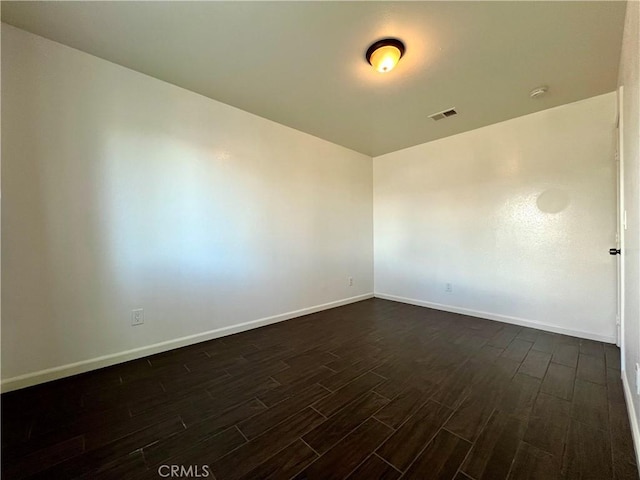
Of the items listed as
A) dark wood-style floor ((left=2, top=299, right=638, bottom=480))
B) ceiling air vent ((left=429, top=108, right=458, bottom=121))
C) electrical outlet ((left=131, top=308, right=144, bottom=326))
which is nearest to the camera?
dark wood-style floor ((left=2, top=299, right=638, bottom=480))

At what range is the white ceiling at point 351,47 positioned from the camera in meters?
1.69

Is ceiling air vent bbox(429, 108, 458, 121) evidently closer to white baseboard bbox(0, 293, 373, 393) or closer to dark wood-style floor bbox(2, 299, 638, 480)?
dark wood-style floor bbox(2, 299, 638, 480)

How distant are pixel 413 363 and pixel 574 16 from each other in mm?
2740

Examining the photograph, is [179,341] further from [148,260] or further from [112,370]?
[148,260]

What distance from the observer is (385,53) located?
1966mm

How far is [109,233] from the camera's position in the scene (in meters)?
2.19

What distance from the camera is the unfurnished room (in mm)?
1401

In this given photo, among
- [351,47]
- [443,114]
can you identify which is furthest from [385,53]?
[443,114]

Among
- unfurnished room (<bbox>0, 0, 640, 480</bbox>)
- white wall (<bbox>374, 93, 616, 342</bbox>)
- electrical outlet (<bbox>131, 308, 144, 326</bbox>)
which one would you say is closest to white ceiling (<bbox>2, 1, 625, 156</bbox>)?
unfurnished room (<bbox>0, 0, 640, 480</bbox>)

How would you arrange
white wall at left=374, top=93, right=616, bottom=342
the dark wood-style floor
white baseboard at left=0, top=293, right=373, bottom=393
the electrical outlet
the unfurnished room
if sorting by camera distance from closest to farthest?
the dark wood-style floor
the unfurnished room
white baseboard at left=0, top=293, right=373, bottom=393
the electrical outlet
white wall at left=374, top=93, right=616, bottom=342

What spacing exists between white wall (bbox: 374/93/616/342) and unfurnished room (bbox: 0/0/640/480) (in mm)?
25

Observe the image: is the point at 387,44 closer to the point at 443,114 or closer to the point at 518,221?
the point at 443,114

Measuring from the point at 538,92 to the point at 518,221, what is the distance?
1389 millimetres

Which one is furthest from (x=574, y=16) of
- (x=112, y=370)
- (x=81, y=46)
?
(x=112, y=370)
